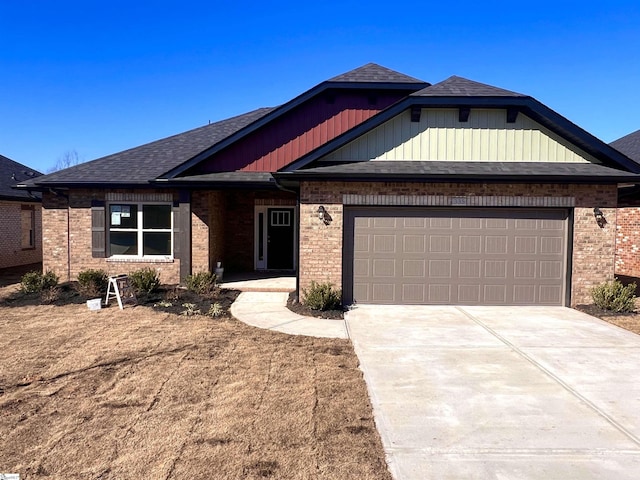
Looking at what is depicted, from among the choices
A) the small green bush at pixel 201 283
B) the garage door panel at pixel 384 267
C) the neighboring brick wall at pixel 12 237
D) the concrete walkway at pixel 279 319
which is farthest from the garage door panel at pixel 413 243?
the neighboring brick wall at pixel 12 237

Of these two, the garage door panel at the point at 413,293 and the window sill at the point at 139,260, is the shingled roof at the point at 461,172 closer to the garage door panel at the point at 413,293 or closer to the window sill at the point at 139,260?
the garage door panel at the point at 413,293

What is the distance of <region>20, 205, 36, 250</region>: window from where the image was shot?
1866cm

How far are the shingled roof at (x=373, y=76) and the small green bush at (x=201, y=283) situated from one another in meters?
7.06

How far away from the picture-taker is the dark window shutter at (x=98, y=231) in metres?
12.8

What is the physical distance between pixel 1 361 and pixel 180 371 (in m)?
2.75

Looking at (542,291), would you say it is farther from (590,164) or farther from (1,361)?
(1,361)

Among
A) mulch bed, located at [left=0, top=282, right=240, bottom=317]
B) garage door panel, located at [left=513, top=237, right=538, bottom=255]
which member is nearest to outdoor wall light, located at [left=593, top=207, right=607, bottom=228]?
garage door panel, located at [left=513, top=237, right=538, bottom=255]

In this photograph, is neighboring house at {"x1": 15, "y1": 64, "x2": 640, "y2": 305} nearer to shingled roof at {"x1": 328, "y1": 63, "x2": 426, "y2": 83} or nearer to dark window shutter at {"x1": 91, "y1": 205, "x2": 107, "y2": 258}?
shingled roof at {"x1": 328, "y1": 63, "x2": 426, "y2": 83}

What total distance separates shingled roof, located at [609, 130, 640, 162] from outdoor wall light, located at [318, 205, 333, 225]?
493 inches

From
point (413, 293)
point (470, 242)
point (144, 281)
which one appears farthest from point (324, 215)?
point (144, 281)

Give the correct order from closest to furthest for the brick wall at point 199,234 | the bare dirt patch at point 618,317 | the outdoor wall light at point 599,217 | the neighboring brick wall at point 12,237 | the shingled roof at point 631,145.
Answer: the bare dirt patch at point 618,317 → the outdoor wall light at point 599,217 → the brick wall at point 199,234 → the shingled roof at point 631,145 → the neighboring brick wall at point 12,237

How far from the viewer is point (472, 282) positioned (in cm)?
1039

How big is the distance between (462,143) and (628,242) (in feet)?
29.5

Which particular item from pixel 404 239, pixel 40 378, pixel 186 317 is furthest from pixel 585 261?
pixel 40 378
